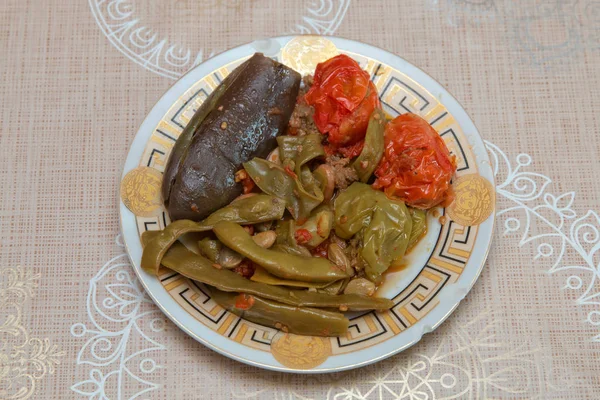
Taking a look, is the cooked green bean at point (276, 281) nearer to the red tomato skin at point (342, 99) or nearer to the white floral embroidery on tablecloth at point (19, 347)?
the red tomato skin at point (342, 99)

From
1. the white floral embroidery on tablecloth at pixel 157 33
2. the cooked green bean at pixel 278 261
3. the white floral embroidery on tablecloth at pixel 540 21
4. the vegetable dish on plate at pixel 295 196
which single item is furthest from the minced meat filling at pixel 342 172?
the white floral embroidery on tablecloth at pixel 540 21

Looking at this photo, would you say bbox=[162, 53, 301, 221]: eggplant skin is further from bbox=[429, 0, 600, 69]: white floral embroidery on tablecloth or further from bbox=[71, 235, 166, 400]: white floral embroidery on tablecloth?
bbox=[429, 0, 600, 69]: white floral embroidery on tablecloth

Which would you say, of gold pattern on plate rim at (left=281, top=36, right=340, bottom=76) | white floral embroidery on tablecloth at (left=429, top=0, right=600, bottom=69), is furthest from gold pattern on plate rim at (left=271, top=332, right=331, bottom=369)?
white floral embroidery on tablecloth at (left=429, top=0, right=600, bottom=69)

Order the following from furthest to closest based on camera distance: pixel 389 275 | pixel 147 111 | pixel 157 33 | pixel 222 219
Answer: pixel 157 33 → pixel 147 111 → pixel 389 275 → pixel 222 219

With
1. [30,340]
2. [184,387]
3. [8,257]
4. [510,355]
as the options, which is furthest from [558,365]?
[8,257]

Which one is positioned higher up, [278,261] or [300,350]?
[278,261]

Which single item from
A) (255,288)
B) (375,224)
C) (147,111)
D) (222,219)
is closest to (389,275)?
(375,224)

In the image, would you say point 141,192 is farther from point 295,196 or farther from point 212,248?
point 295,196
